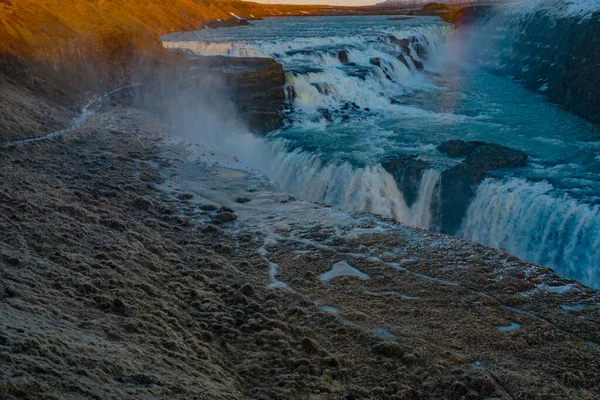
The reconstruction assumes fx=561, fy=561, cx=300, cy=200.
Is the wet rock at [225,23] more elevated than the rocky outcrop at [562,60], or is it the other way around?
the wet rock at [225,23]

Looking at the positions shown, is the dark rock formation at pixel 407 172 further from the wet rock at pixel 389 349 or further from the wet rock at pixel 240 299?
the wet rock at pixel 389 349

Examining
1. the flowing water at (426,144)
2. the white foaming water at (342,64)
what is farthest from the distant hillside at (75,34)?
the flowing water at (426,144)

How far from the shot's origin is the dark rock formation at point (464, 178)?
1747 cm

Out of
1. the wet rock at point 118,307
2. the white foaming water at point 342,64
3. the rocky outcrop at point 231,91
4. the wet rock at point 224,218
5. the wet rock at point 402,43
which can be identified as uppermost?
the wet rock at point 402,43

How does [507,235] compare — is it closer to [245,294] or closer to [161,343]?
[245,294]

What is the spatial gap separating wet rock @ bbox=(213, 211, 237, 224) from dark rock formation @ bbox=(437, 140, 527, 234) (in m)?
7.27

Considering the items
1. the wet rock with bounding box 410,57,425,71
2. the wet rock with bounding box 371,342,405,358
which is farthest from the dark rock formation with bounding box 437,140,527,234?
the wet rock with bounding box 410,57,425,71

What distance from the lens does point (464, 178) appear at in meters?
17.7

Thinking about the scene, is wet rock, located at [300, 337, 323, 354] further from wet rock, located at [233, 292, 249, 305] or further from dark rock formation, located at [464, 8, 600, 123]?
dark rock formation, located at [464, 8, 600, 123]

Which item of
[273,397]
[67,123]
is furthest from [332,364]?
[67,123]

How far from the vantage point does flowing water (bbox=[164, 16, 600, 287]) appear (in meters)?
15.7

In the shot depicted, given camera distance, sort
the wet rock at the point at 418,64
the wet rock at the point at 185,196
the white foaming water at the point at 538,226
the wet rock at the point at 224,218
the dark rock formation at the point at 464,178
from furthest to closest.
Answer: the wet rock at the point at 418,64, the dark rock formation at the point at 464,178, the wet rock at the point at 185,196, the white foaming water at the point at 538,226, the wet rock at the point at 224,218

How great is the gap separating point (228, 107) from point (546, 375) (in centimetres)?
2100

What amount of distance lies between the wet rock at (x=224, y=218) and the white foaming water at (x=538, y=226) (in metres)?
7.55
